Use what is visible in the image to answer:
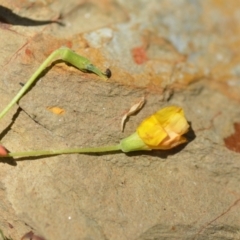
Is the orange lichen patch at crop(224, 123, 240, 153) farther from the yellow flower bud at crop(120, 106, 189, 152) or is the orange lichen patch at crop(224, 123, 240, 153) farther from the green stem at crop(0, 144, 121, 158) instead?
the green stem at crop(0, 144, 121, 158)

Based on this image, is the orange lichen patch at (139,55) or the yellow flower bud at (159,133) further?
the orange lichen patch at (139,55)

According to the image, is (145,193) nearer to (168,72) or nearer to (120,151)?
(120,151)

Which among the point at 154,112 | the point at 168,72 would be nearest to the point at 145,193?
the point at 154,112

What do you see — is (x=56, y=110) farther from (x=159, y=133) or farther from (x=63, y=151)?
(x=159, y=133)

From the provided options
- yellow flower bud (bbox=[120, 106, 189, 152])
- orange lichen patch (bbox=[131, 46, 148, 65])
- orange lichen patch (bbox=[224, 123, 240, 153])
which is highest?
orange lichen patch (bbox=[131, 46, 148, 65])

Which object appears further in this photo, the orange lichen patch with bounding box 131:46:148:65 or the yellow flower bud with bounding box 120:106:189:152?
the orange lichen patch with bounding box 131:46:148:65

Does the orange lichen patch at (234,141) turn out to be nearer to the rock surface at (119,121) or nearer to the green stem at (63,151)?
the rock surface at (119,121)

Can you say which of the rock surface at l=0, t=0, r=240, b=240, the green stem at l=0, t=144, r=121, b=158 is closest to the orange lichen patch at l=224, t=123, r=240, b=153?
the rock surface at l=0, t=0, r=240, b=240

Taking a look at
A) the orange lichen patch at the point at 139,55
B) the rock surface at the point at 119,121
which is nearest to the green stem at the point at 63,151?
the rock surface at the point at 119,121
